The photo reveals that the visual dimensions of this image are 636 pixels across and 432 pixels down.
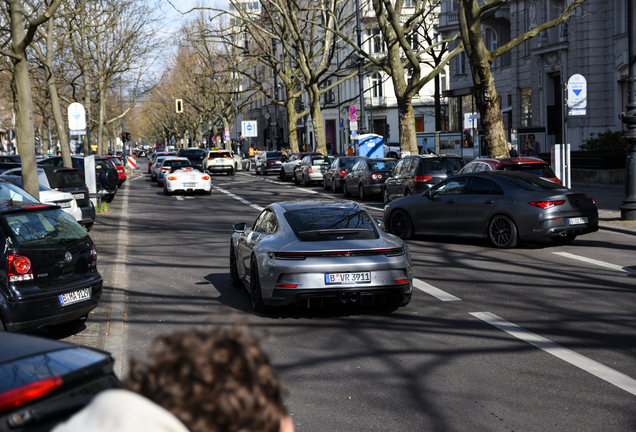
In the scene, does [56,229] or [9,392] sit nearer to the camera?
[9,392]

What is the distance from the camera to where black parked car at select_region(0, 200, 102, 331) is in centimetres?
730

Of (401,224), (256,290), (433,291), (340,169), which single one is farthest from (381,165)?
(256,290)

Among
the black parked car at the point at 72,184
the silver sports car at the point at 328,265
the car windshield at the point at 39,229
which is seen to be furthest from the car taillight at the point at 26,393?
the black parked car at the point at 72,184

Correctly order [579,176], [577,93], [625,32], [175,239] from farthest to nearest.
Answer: [625,32] → [579,176] → [577,93] → [175,239]

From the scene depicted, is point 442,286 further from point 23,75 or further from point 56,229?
point 23,75

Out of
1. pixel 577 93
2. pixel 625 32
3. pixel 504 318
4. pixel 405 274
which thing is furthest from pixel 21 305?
pixel 625 32

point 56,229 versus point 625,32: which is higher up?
point 625,32

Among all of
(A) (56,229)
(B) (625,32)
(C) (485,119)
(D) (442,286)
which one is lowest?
(D) (442,286)

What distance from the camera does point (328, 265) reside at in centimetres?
819

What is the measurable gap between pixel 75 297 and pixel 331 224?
2952 millimetres

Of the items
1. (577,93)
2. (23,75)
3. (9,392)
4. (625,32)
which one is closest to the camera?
(9,392)

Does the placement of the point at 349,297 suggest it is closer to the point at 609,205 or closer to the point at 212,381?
the point at 212,381

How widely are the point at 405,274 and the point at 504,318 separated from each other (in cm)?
115

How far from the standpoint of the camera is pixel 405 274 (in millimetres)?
8406
